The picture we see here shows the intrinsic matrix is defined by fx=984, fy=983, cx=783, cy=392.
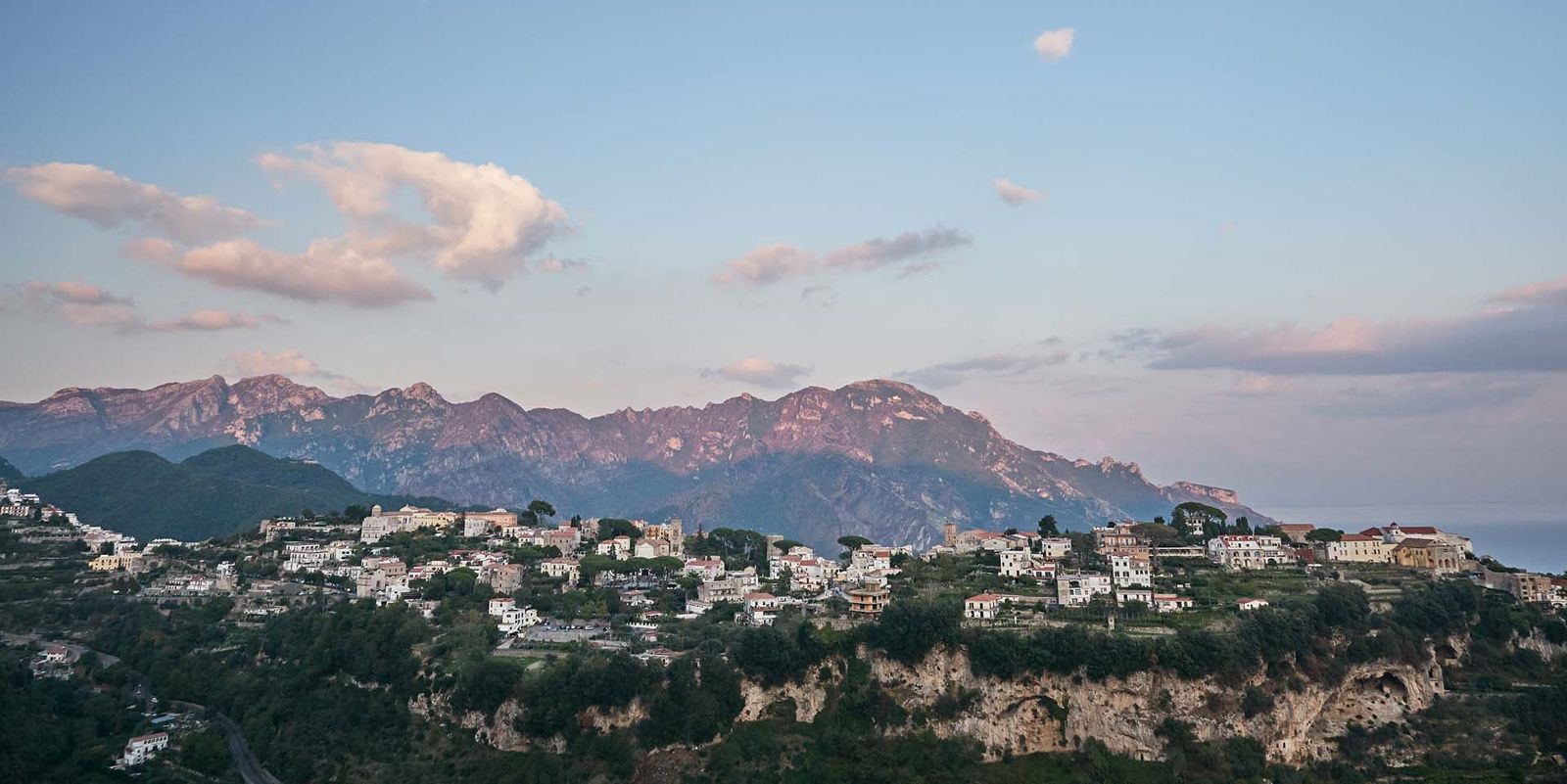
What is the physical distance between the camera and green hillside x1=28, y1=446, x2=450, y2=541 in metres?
111

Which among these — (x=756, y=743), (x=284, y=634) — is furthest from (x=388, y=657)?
(x=756, y=743)

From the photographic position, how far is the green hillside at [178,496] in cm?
11094

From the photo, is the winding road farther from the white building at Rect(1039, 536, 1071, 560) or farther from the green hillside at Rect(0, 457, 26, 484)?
the green hillside at Rect(0, 457, 26, 484)

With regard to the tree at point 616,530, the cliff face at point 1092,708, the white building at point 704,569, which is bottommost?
the cliff face at point 1092,708

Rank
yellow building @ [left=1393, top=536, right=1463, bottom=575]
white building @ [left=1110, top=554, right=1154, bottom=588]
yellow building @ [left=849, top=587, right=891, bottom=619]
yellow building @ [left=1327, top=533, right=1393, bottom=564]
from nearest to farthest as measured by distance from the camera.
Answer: yellow building @ [left=849, top=587, right=891, bottom=619]
white building @ [left=1110, top=554, right=1154, bottom=588]
yellow building @ [left=1393, top=536, right=1463, bottom=575]
yellow building @ [left=1327, top=533, right=1393, bottom=564]

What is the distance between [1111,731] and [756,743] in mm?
15463

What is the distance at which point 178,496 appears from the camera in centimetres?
11875

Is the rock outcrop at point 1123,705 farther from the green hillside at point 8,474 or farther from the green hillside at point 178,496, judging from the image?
the green hillside at point 8,474

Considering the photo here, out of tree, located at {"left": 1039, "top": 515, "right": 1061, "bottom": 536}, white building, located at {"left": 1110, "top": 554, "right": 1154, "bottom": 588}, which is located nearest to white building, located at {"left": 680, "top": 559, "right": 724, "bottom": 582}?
tree, located at {"left": 1039, "top": 515, "right": 1061, "bottom": 536}

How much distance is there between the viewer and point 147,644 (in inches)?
2266

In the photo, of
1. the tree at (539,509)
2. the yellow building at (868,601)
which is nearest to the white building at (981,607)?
the yellow building at (868,601)

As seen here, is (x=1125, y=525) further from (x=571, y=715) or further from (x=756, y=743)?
(x=571, y=715)

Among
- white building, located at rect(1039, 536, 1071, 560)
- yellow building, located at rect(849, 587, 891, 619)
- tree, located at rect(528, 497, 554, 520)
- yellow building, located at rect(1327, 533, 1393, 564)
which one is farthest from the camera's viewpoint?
tree, located at rect(528, 497, 554, 520)

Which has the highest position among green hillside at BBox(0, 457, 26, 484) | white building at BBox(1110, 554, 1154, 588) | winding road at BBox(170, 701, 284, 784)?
green hillside at BBox(0, 457, 26, 484)
